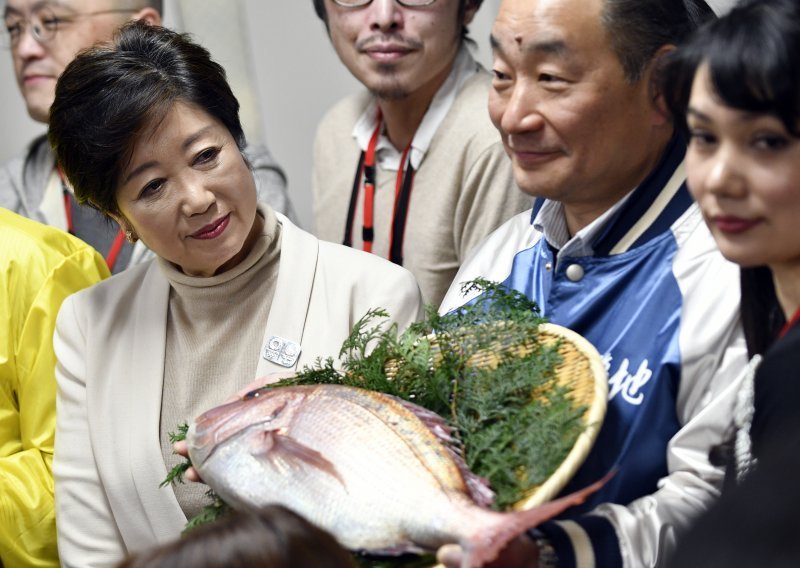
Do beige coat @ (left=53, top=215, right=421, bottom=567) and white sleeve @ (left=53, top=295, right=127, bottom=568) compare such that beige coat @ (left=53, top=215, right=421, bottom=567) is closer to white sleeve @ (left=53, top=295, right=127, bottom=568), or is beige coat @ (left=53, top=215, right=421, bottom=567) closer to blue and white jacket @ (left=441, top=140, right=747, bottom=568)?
white sleeve @ (left=53, top=295, right=127, bottom=568)

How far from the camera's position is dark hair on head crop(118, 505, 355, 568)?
131 centimetres

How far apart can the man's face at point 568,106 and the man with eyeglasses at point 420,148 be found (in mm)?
849

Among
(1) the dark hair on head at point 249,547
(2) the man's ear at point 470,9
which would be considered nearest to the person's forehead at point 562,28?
(1) the dark hair on head at point 249,547

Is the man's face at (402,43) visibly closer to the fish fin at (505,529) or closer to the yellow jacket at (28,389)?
the yellow jacket at (28,389)

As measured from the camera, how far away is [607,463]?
1.84 metres

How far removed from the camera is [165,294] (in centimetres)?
244

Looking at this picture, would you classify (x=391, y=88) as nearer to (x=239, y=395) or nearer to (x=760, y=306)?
(x=239, y=395)

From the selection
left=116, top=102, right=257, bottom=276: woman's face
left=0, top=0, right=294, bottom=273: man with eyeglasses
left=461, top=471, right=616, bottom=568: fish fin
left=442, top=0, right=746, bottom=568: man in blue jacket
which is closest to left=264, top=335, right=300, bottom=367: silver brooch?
left=116, top=102, right=257, bottom=276: woman's face

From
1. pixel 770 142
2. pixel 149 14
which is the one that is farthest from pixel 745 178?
pixel 149 14

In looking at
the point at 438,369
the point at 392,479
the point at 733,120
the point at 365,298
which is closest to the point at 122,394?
the point at 365,298

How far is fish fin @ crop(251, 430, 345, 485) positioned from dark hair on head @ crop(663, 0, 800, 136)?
2.28 feet

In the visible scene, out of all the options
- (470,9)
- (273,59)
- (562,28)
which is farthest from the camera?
(273,59)

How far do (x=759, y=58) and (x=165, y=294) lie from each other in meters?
1.40

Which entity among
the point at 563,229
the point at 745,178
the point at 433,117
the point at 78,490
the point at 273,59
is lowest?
the point at 78,490
